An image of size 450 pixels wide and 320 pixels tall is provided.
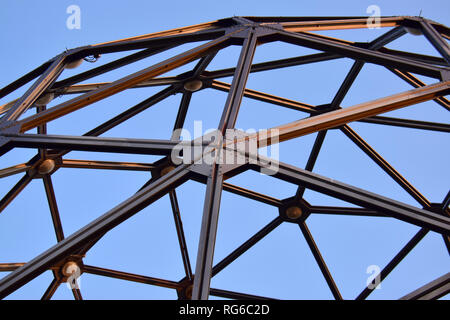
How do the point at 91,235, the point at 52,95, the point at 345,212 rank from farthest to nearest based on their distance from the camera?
the point at 345,212 < the point at 52,95 < the point at 91,235

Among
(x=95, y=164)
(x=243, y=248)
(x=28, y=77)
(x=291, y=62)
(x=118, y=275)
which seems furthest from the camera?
(x=243, y=248)

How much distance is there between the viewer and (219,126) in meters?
9.02

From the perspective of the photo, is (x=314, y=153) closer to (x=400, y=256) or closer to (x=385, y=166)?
(x=385, y=166)

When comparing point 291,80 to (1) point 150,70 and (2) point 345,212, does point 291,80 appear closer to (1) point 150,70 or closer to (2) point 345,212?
(2) point 345,212

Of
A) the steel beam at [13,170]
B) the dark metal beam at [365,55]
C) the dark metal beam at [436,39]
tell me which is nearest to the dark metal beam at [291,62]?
the dark metal beam at [436,39]

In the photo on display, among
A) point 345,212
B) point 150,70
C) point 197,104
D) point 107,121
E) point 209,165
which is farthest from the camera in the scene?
point 197,104

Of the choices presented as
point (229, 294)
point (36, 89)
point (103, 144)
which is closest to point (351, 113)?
point (103, 144)

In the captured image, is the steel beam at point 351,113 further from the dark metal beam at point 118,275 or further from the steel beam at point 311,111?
the dark metal beam at point 118,275

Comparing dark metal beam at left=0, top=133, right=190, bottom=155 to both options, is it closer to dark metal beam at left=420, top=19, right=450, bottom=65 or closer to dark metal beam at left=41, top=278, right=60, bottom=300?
dark metal beam at left=420, top=19, right=450, bottom=65

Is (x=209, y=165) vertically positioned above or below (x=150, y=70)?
below

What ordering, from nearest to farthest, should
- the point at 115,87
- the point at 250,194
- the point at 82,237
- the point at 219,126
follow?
1. the point at 82,237
2. the point at 219,126
3. the point at 115,87
4. the point at 250,194
